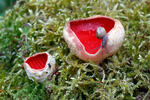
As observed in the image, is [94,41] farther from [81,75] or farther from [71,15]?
[71,15]

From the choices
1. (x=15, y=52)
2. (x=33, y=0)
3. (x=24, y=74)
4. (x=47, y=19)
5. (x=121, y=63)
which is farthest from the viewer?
(x=33, y=0)

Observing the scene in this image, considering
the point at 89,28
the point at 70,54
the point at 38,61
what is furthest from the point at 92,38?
the point at 38,61

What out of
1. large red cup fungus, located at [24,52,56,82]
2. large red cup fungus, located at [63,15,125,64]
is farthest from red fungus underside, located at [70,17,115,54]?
large red cup fungus, located at [24,52,56,82]

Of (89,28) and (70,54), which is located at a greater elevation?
(89,28)

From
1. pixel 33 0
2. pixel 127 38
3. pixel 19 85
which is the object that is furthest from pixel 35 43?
pixel 127 38

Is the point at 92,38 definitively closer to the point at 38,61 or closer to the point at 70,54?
the point at 70,54

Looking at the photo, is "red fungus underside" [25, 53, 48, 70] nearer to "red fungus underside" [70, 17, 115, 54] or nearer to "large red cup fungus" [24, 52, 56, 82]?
"large red cup fungus" [24, 52, 56, 82]
